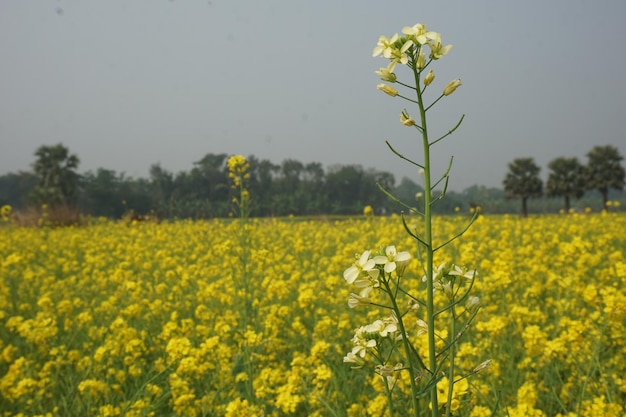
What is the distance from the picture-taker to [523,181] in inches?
1919

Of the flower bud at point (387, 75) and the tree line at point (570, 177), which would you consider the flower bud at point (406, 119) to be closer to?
the flower bud at point (387, 75)

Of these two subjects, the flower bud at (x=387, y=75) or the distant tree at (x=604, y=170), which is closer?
the flower bud at (x=387, y=75)

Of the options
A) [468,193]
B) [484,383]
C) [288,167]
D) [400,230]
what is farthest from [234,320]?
[468,193]

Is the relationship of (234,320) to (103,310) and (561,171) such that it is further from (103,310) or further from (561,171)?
(561,171)

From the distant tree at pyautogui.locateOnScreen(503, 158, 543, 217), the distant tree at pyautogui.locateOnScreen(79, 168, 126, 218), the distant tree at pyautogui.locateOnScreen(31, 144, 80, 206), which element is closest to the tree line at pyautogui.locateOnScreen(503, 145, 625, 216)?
the distant tree at pyautogui.locateOnScreen(503, 158, 543, 217)

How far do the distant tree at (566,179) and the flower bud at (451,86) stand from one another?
51241 mm

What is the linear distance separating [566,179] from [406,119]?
173ft

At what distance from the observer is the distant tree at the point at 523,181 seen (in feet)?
157

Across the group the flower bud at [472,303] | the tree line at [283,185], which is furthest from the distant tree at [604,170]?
the flower bud at [472,303]

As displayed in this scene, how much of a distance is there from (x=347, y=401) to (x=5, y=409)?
2076 mm

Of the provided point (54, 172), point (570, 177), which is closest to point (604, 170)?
point (570, 177)

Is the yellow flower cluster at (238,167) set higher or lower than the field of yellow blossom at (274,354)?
higher

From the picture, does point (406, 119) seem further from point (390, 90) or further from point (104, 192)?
point (104, 192)

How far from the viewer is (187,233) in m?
11.2
